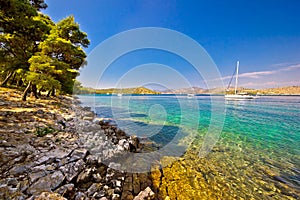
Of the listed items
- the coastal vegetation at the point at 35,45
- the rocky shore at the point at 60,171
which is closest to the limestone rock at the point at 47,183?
the rocky shore at the point at 60,171

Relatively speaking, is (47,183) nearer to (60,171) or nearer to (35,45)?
(60,171)

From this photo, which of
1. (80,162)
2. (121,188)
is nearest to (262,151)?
(121,188)

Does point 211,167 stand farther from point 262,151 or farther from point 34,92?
point 34,92

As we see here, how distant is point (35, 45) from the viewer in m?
11.4

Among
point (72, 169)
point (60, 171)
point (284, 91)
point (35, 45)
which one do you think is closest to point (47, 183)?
point (60, 171)

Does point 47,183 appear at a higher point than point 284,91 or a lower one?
lower

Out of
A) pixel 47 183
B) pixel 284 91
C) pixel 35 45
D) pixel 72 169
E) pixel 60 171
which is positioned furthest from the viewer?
pixel 284 91

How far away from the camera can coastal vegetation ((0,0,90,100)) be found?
586cm

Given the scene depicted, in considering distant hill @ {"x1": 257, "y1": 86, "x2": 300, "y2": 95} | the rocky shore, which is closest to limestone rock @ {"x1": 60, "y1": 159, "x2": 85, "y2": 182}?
the rocky shore

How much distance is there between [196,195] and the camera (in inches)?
140

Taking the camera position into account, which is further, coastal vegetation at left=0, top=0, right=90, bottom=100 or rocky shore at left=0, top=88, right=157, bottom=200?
coastal vegetation at left=0, top=0, right=90, bottom=100

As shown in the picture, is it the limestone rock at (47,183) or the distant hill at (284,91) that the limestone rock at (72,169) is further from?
the distant hill at (284,91)

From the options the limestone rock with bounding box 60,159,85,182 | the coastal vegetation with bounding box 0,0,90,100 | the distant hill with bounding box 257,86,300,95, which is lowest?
the limestone rock with bounding box 60,159,85,182

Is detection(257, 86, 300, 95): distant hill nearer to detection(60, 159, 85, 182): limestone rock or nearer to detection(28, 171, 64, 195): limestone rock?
detection(60, 159, 85, 182): limestone rock
